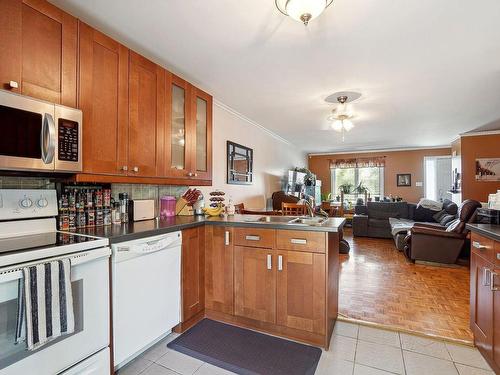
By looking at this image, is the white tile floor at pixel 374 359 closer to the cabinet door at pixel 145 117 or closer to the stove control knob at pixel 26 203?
the stove control knob at pixel 26 203

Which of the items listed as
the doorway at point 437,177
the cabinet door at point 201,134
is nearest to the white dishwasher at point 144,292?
the cabinet door at point 201,134

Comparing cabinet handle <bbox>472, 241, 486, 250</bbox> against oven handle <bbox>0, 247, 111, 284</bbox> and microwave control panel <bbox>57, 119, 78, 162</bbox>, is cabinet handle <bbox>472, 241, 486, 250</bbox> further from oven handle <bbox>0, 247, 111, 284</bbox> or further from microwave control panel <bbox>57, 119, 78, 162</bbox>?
microwave control panel <bbox>57, 119, 78, 162</bbox>

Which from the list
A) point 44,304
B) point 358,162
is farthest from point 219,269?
point 358,162

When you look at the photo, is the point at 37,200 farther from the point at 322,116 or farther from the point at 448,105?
the point at 448,105

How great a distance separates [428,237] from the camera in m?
3.92

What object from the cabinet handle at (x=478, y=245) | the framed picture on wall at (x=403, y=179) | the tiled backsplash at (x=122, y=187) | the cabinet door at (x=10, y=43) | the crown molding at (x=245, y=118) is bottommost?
the cabinet handle at (x=478, y=245)

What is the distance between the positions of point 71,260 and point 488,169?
285 inches

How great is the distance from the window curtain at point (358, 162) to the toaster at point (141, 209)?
7.35 m

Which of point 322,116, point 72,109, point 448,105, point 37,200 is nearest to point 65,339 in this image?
point 37,200

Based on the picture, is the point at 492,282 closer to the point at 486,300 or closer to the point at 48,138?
the point at 486,300

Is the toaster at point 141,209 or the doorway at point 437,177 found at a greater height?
the doorway at point 437,177

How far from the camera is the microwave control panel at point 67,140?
1501 mm

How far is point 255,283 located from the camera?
2100 mm

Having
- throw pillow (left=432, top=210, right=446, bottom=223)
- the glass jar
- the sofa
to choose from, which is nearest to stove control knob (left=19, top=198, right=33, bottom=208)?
the glass jar
